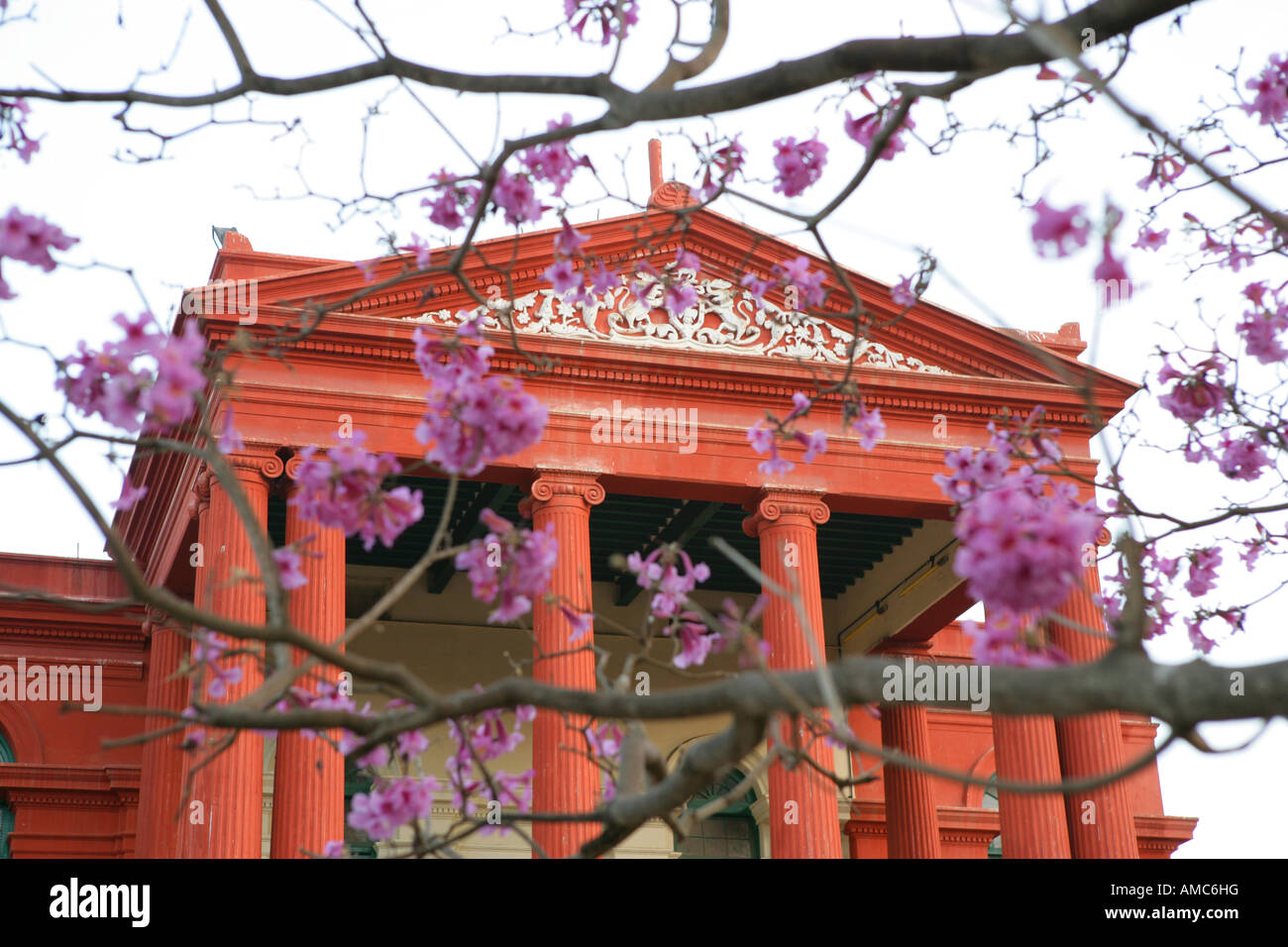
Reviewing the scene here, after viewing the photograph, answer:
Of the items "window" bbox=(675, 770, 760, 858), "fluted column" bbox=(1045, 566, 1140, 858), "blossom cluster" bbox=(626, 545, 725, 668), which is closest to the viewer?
"blossom cluster" bbox=(626, 545, 725, 668)

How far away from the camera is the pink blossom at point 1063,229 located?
4.44 m

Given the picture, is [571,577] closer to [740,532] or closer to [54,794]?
[740,532]

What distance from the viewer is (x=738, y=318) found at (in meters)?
14.8

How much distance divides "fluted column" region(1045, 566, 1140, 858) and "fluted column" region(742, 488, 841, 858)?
72.3 inches

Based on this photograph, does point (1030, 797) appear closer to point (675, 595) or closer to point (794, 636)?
A: point (794, 636)

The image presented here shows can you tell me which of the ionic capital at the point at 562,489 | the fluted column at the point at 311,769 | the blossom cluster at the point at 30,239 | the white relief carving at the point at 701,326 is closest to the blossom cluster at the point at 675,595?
the blossom cluster at the point at 30,239

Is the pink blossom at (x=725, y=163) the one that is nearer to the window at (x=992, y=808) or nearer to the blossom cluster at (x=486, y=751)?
the blossom cluster at (x=486, y=751)

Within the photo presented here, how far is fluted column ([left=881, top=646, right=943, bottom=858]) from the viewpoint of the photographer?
17.7 m

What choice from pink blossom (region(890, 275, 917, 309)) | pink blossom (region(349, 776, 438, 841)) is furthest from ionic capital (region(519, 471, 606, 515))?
pink blossom (region(349, 776, 438, 841))

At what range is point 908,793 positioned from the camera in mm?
17922

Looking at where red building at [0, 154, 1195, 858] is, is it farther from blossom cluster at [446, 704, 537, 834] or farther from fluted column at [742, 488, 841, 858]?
blossom cluster at [446, 704, 537, 834]
